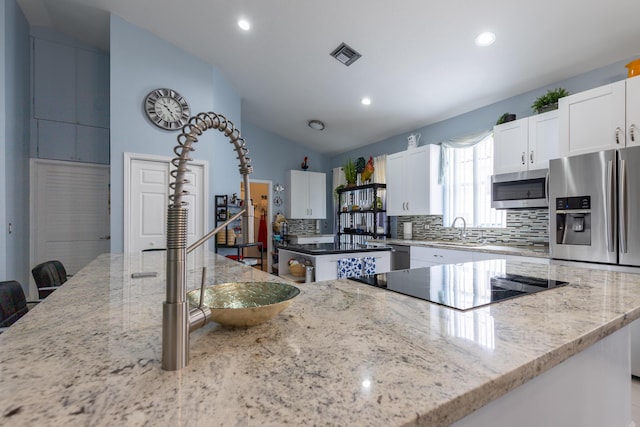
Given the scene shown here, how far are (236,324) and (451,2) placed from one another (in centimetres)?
297

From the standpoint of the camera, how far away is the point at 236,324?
737mm

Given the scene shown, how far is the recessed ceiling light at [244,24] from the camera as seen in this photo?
10.8 ft

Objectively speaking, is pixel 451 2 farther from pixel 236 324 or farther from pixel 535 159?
pixel 236 324

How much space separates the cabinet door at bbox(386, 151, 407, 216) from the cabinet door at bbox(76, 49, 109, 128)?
14.0ft

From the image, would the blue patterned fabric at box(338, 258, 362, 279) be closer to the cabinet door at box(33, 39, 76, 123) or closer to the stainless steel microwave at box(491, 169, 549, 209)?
the stainless steel microwave at box(491, 169, 549, 209)

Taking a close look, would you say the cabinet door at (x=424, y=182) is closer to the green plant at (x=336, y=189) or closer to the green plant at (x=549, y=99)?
the green plant at (x=549, y=99)

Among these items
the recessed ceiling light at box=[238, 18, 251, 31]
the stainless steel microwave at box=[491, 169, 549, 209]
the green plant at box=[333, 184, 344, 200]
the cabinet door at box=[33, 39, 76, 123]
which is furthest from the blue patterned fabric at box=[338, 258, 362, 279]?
the cabinet door at box=[33, 39, 76, 123]

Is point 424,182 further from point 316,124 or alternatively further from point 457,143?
point 316,124

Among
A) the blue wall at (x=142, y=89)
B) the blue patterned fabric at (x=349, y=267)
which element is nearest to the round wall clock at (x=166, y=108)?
the blue wall at (x=142, y=89)

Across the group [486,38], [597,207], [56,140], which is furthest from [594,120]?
[56,140]

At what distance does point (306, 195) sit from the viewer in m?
6.45

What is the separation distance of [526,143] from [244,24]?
3225 mm

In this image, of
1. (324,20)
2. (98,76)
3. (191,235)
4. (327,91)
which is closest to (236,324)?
(324,20)

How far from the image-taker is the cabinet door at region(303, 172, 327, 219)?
21.3 ft
